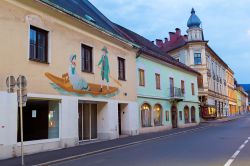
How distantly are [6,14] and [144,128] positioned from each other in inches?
605

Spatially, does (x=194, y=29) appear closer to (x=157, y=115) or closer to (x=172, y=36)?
(x=172, y=36)

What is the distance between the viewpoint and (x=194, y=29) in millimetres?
52125

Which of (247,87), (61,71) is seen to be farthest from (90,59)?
(247,87)

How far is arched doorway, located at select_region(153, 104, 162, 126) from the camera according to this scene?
28.2 m

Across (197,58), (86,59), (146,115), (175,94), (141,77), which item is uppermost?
(197,58)

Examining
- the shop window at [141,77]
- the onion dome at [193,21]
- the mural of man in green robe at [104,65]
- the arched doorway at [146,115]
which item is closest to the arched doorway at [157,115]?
the arched doorway at [146,115]

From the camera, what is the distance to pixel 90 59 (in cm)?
1902

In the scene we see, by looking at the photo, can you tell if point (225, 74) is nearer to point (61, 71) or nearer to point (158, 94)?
point (158, 94)

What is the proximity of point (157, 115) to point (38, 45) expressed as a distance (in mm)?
15975

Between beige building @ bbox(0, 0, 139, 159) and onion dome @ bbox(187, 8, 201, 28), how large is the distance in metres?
33.5

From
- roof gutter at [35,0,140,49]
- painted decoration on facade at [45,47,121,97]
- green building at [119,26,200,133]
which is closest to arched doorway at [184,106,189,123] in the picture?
green building at [119,26,200,133]

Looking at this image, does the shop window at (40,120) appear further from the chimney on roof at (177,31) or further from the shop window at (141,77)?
the chimney on roof at (177,31)

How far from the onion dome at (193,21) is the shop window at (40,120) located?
41.1 meters


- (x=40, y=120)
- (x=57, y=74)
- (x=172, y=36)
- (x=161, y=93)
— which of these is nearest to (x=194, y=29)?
(x=172, y=36)
